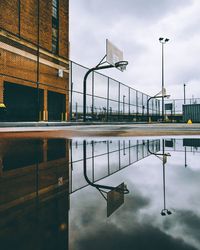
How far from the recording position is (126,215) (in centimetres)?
90

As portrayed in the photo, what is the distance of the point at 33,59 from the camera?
18.0 m

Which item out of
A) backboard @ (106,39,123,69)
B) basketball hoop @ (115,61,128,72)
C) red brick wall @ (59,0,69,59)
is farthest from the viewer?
red brick wall @ (59,0,69,59)

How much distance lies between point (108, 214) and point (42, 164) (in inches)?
50.0

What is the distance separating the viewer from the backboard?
1773cm

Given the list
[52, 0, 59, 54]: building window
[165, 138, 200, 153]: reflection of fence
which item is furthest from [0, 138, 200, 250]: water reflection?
[52, 0, 59, 54]: building window

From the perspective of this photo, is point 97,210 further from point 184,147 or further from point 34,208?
point 184,147

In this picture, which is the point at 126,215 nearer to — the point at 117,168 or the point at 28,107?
the point at 117,168

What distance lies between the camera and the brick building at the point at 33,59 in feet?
51.3

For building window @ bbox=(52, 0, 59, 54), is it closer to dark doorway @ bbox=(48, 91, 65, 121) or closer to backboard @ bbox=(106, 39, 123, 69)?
dark doorway @ bbox=(48, 91, 65, 121)

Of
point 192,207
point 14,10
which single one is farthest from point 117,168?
point 14,10

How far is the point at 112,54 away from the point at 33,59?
6397 millimetres

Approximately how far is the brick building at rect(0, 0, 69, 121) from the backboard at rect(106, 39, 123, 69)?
4584 millimetres

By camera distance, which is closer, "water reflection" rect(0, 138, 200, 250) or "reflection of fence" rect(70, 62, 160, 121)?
"water reflection" rect(0, 138, 200, 250)

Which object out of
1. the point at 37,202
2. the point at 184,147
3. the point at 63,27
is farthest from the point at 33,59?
the point at 37,202
